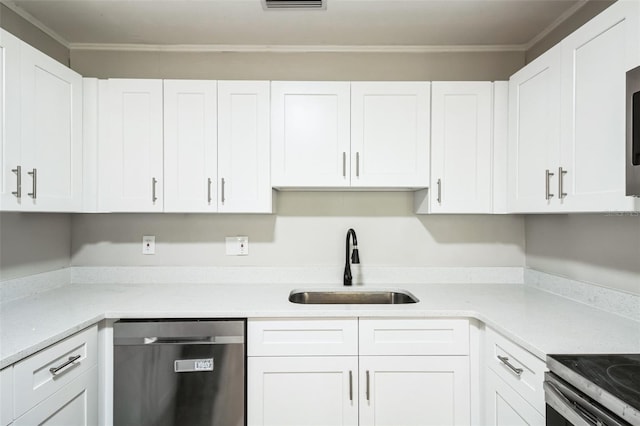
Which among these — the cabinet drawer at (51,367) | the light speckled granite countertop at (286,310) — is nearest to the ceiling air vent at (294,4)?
the light speckled granite countertop at (286,310)

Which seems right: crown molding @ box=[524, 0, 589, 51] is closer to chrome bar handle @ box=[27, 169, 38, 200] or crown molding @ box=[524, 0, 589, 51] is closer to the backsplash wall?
the backsplash wall

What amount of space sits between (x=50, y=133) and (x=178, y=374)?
129cm

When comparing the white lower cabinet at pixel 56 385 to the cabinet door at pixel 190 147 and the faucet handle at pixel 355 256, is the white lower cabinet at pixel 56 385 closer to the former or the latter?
the cabinet door at pixel 190 147

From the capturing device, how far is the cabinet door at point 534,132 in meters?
1.57

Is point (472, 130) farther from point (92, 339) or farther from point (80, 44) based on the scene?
point (80, 44)

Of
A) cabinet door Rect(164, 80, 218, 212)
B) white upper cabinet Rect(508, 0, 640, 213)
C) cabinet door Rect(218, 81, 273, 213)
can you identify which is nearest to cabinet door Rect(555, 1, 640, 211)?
white upper cabinet Rect(508, 0, 640, 213)

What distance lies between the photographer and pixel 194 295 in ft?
6.31

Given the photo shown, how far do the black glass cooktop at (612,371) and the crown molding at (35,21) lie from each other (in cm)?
284

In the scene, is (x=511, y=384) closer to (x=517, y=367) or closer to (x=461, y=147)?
(x=517, y=367)

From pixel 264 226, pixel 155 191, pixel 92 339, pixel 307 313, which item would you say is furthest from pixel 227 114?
pixel 92 339

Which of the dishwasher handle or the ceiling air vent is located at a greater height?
the ceiling air vent

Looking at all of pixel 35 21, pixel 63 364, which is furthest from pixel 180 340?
pixel 35 21

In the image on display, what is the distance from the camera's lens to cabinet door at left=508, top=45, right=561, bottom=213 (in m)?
1.57

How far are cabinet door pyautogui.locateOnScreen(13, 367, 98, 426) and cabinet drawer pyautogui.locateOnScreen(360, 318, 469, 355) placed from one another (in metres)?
1.22
